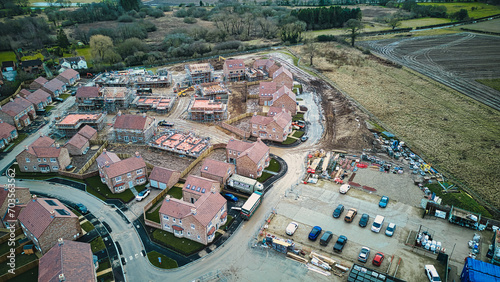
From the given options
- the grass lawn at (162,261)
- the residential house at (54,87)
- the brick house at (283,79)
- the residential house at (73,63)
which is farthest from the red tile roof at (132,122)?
the residential house at (73,63)

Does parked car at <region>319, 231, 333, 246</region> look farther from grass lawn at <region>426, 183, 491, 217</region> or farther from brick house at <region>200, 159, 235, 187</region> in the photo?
grass lawn at <region>426, 183, 491, 217</region>

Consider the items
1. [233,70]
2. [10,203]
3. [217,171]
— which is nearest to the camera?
[10,203]

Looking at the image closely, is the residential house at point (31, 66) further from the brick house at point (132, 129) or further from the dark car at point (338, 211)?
the dark car at point (338, 211)

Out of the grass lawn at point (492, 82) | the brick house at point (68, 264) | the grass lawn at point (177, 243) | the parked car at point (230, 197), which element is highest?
the grass lawn at point (492, 82)

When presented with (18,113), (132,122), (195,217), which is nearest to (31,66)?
(18,113)

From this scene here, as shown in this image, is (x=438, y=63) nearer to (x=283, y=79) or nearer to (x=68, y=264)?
(x=283, y=79)
